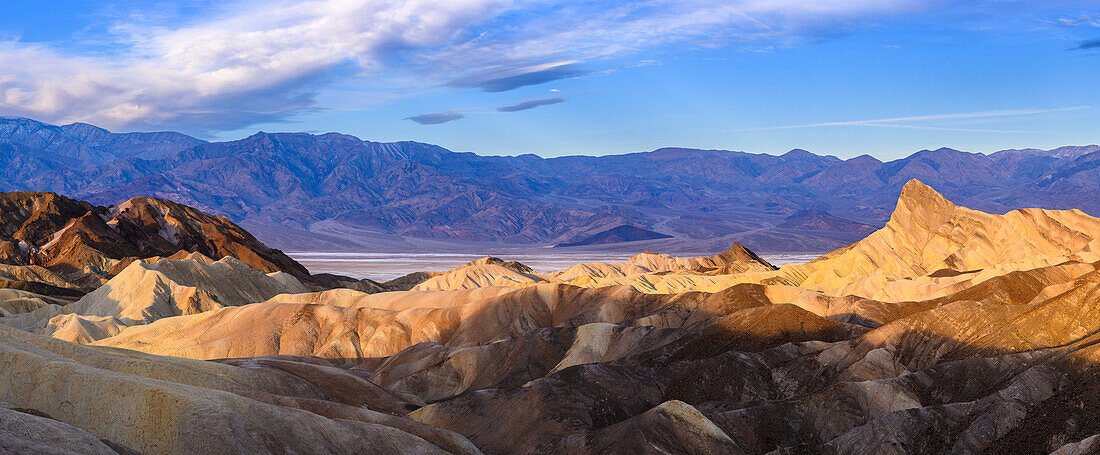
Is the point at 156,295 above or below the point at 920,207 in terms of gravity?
below

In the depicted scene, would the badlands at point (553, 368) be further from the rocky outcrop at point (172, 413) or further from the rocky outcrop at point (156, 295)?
the rocky outcrop at point (156, 295)

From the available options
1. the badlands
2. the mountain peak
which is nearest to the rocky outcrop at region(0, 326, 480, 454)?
the badlands

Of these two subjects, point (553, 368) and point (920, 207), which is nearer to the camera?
point (553, 368)

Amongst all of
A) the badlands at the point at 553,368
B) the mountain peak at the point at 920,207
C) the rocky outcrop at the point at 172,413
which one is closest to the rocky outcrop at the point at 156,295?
the badlands at the point at 553,368

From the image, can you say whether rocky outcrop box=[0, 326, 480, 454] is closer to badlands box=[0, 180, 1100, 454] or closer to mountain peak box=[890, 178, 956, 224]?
badlands box=[0, 180, 1100, 454]

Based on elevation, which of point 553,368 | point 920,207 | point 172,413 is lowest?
point 553,368

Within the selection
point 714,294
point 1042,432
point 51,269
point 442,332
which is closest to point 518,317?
point 442,332

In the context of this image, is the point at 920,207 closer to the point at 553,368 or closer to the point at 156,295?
the point at 553,368

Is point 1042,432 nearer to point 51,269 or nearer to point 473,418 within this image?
point 473,418

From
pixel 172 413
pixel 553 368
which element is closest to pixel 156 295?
pixel 553 368
